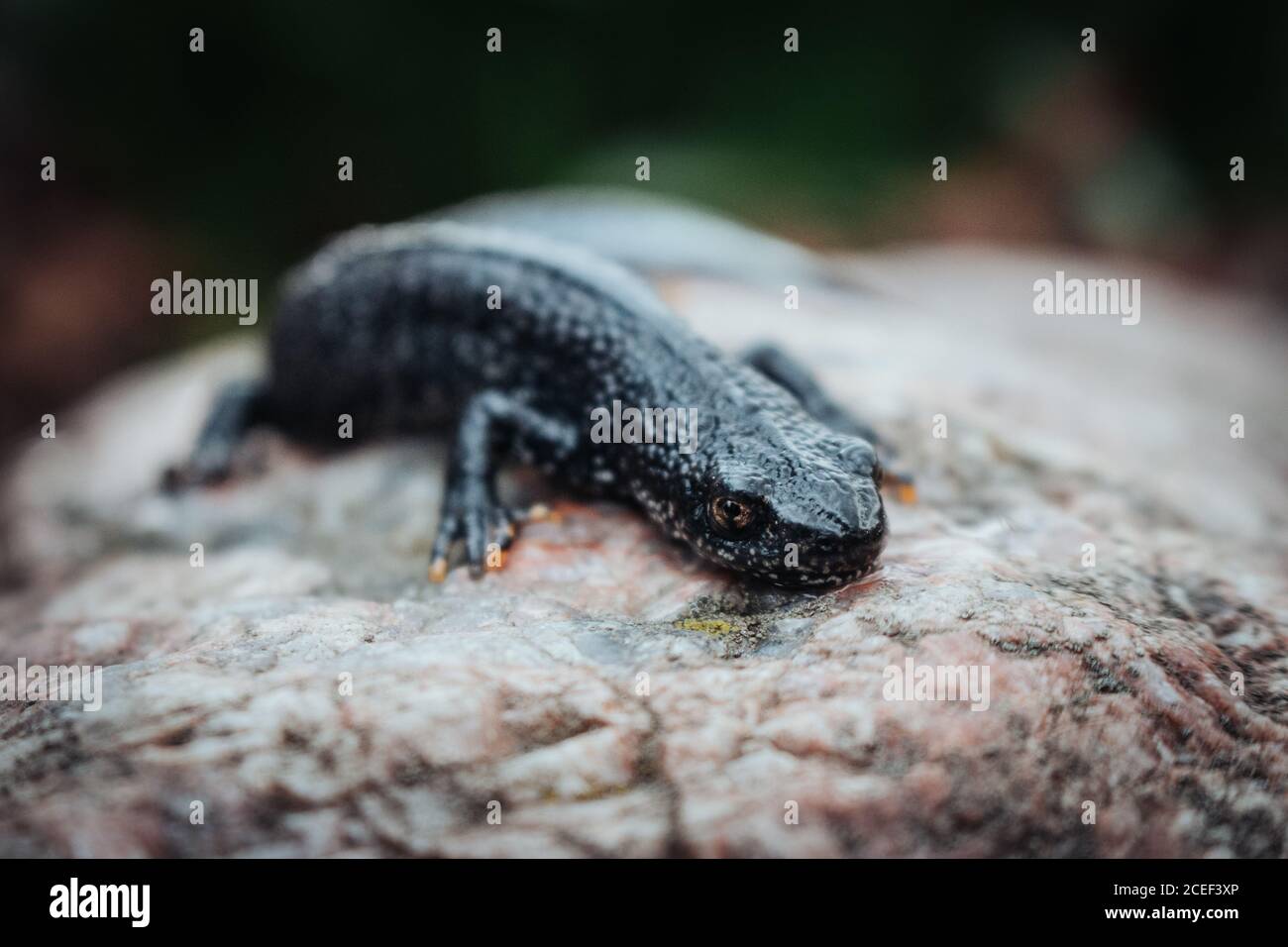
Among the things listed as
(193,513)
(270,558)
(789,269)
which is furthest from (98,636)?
(789,269)

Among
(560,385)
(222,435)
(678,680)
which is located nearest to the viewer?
(678,680)

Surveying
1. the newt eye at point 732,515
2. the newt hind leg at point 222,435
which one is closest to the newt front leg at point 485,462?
the newt eye at point 732,515

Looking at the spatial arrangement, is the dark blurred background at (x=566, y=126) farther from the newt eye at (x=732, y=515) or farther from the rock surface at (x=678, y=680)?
the newt eye at (x=732, y=515)

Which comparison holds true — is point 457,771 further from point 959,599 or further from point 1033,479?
point 1033,479

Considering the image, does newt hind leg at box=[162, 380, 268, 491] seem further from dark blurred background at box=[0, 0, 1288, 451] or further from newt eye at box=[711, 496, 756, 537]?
dark blurred background at box=[0, 0, 1288, 451]

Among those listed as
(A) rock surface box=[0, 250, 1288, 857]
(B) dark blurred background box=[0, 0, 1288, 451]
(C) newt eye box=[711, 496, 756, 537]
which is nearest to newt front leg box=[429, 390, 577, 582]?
(A) rock surface box=[0, 250, 1288, 857]

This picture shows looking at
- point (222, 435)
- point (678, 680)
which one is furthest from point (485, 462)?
point (222, 435)

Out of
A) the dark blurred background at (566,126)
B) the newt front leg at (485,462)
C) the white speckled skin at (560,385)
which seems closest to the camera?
the white speckled skin at (560,385)

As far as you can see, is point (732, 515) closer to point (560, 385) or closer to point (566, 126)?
point (560, 385)
